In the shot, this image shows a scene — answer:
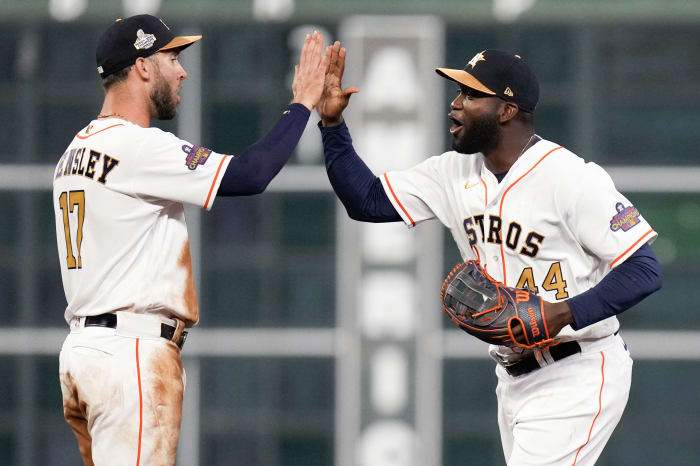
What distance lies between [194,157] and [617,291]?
1477 millimetres

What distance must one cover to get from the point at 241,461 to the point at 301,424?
0.64 metres

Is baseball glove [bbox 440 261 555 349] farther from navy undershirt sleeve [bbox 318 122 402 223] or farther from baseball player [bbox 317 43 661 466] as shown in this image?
navy undershirt sleeve [bbox 318 122 402 223]

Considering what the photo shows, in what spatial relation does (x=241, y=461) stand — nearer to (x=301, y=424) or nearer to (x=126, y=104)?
(x=301, y=424)

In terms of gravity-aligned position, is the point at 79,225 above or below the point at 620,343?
above

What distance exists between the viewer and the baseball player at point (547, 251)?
169 inches

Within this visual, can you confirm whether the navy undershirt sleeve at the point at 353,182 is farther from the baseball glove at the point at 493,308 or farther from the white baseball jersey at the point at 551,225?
the baseball glove at the point at 493,308

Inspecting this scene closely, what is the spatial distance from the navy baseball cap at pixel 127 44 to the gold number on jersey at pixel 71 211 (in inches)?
17.7

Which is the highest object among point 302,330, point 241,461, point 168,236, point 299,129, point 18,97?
point 18,97

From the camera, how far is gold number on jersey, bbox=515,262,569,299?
439 centimetres

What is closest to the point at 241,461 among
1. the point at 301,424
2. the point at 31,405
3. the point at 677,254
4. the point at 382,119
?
the point at 301,424

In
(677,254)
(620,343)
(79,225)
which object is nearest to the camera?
(79,225)

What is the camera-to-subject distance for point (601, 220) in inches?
169

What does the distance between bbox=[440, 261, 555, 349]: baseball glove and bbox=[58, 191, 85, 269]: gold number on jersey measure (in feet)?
4.12

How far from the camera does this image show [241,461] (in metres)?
11.7
